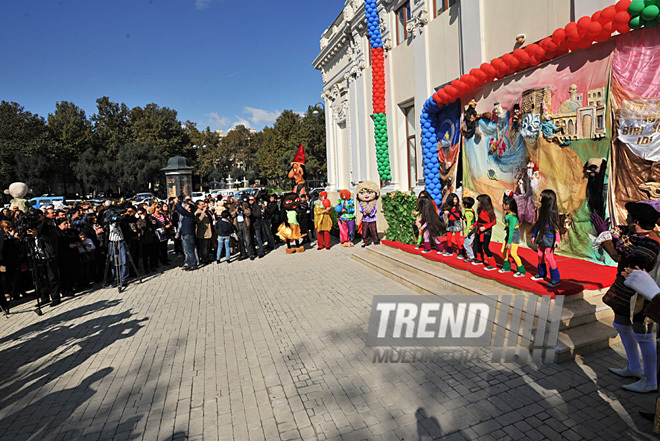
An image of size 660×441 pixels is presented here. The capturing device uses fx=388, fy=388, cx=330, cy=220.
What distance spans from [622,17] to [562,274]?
13.0 feet

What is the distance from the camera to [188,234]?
Answer: 11117mm

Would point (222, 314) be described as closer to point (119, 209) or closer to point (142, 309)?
point (142, 309)

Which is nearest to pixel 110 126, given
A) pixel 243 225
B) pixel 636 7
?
pixel 243 225

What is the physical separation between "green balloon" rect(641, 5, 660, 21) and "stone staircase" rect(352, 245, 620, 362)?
395 centimetres

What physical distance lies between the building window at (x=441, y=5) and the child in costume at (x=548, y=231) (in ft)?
28.1

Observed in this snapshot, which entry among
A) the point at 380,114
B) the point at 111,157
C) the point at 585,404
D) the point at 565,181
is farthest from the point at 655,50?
the point at 111,157

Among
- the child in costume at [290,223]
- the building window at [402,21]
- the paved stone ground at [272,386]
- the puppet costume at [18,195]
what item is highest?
the building window at [402,21]

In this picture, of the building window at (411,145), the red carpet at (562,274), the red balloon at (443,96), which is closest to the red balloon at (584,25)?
the red balloon at (443,96)

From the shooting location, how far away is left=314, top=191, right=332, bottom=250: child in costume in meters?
13.1

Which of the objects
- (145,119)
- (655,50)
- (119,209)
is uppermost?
(145,119)

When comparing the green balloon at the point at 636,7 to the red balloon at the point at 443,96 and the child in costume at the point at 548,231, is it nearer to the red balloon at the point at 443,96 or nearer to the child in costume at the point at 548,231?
the child in costume at the point at 548,231

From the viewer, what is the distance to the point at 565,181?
724 cm

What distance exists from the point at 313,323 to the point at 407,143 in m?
Answer: 10.7

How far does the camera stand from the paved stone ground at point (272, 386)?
3.64 metres
